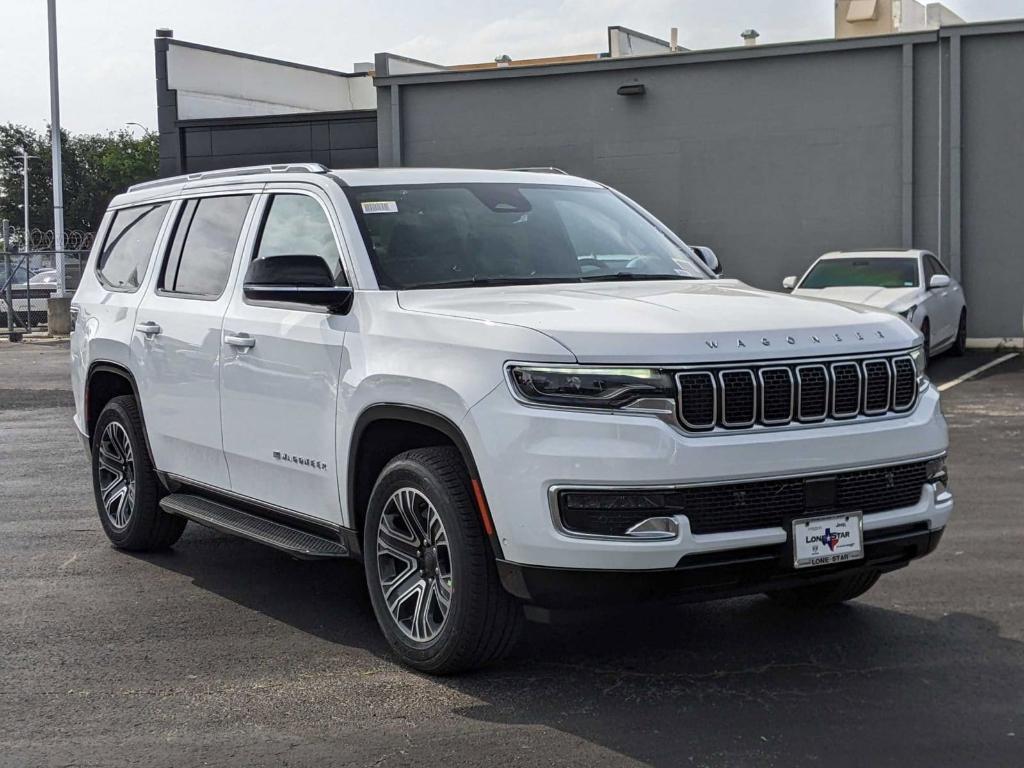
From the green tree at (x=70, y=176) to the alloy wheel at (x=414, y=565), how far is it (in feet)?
311

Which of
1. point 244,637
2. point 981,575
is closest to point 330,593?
point 244,637

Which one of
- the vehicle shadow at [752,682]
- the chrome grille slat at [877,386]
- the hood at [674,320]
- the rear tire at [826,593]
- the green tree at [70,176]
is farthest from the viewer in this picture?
the green tree at [70,176]

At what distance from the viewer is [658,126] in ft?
78.4

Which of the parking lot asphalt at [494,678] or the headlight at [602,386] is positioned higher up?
the headlight at [602,386]

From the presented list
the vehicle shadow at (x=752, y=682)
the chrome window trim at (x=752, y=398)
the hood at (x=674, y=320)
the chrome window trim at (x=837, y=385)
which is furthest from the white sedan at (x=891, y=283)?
the chrome window trim at (x=752, y=398)

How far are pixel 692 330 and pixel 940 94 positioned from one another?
61.2 ft

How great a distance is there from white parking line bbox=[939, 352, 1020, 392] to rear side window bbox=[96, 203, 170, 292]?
1066cm

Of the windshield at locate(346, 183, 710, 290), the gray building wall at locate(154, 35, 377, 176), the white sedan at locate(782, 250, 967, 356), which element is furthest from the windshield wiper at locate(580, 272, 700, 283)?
the gray building wall at locate(154, 35, 377, 176)

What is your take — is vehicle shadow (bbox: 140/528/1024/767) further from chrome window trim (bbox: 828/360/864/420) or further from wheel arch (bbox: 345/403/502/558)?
chrome window trim (bbox: 828/360/864/420)

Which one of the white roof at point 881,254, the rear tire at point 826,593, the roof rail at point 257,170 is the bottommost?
the rear tire at point 826,593

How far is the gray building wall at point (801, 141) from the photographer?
22.0 meters

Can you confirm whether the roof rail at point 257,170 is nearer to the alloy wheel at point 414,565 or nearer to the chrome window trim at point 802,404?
the alloy wheel at point 414,565

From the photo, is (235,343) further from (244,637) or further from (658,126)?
(658,126)

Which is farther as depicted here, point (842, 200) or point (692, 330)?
point (842, 200)
